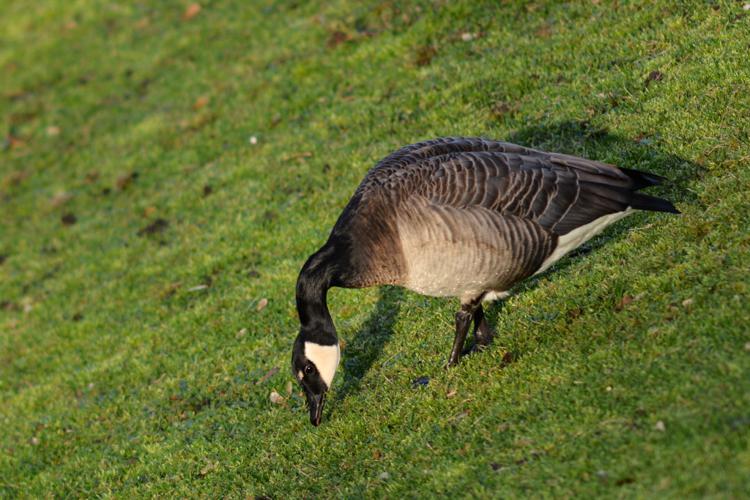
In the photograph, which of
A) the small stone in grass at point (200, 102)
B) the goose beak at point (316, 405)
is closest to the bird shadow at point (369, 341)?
the goose beak at point (316, 405)

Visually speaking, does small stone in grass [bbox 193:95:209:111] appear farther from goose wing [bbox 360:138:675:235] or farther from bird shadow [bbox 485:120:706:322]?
goose wing [bbox 360:138:675:235]

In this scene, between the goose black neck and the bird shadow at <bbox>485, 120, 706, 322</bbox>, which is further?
the bird shadow at <bbox>485, 120, 706, 322</bbox>

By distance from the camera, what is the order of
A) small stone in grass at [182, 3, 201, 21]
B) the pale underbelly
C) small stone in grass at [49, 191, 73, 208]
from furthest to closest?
small stone in grass at [182, 3, 201, 21] < small stone in grass at [49, 191, 73, 208] < the pale underbelly

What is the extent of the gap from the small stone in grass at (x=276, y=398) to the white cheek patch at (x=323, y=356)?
143cm

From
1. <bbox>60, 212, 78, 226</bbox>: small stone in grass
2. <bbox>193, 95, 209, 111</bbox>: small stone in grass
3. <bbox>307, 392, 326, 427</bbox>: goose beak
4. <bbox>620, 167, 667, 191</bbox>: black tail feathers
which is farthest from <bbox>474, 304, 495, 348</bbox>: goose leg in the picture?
<bbox>60, 212, 78, 226</bbox>: small stone in grass

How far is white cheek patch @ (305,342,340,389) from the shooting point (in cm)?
754

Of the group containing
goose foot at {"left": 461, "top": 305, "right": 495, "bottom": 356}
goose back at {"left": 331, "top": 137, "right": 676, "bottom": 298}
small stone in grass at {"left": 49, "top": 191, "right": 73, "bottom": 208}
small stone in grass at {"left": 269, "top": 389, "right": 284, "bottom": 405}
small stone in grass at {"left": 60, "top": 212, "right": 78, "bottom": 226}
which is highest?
goose back at {"left": 331, "top": 137, "right": 676, "bottom": 298}

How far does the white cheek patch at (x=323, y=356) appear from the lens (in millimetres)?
7543

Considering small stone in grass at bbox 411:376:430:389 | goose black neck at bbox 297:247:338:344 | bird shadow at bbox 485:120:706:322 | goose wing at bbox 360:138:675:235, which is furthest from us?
bird shadow at bbox 485:120:706:322

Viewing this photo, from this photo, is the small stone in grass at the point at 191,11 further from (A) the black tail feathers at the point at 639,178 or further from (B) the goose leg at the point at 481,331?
(A) the black tail feathers at the point at 639,178

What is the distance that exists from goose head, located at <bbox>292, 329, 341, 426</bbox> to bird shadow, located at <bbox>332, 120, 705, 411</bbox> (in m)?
0.79

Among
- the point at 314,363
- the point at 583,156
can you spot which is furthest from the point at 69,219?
the point at 583,156

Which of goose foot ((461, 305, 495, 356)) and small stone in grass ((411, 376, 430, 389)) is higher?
goose foot ((461, 305, 495, 356))

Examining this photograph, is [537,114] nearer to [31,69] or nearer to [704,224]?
[704,224]
